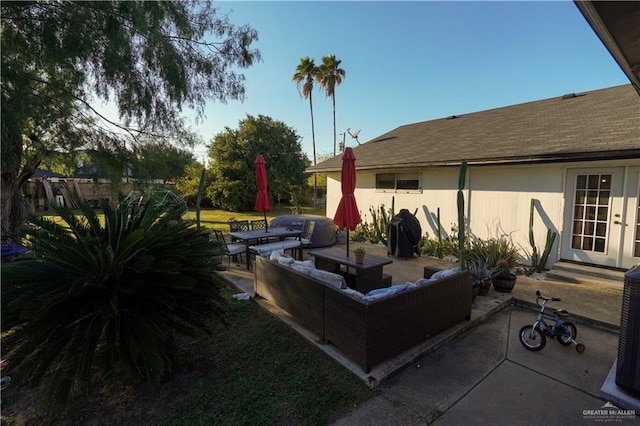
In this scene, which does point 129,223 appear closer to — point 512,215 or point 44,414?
point 44,414

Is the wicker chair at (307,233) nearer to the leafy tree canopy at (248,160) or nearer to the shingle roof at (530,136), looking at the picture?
the shingle roof at (530,136)

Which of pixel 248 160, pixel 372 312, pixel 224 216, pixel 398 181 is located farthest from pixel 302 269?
pixel 248 160

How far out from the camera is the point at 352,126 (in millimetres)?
15391

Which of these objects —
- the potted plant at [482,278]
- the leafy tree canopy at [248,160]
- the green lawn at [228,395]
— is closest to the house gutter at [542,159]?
the potted plant at [482,278]

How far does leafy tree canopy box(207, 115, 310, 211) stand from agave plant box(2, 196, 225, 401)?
60.4 ft

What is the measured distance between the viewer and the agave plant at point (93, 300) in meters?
2.26

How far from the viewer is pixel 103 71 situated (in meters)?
4.33

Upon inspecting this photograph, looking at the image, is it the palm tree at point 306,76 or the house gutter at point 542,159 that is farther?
the palm tree at point 306,76

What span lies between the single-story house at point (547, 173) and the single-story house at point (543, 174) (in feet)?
0.06

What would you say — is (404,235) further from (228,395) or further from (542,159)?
(228,395)

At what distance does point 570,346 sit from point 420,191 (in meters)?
6.20

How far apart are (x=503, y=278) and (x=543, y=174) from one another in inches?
131

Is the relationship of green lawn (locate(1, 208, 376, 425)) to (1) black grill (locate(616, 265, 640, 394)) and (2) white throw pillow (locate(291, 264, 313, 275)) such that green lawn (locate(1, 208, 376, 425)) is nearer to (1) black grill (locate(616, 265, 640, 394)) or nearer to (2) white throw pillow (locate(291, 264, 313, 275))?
(2) white throw pillow (locate(291, 264, 313, 275))

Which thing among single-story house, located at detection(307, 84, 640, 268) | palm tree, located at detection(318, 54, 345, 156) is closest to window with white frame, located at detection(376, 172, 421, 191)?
single-story house, located at detection(307, 84, 640, 268)
